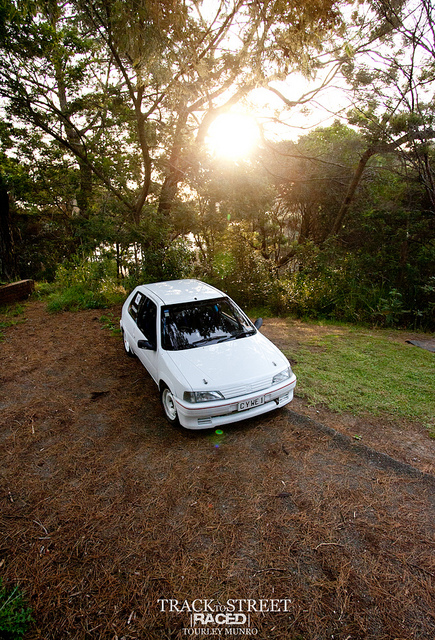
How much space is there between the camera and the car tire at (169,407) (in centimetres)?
386

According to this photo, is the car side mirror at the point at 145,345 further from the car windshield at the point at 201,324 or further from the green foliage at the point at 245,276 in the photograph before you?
the green foliage at the point at 245,276

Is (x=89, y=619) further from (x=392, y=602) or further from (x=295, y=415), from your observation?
(x=295, y=415)

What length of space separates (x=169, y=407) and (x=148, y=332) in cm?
117

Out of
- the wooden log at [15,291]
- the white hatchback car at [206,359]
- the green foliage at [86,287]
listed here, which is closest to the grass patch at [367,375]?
the white hatchback car at [206,359]

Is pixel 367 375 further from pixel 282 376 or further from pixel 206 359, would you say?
pixel 206 359

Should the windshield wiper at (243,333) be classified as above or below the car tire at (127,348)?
above

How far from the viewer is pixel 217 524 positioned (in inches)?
103

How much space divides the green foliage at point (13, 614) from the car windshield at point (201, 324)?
2558 millimetres

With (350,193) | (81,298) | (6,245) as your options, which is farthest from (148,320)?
(350,193)

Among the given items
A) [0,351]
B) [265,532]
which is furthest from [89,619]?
[0,351]

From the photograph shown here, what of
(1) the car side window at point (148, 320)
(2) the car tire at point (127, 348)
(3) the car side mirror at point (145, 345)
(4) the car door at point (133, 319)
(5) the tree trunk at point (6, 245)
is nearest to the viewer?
(3) the car side mirror at point (145, 345)

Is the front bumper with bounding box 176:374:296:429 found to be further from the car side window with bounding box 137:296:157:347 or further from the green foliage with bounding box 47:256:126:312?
the green foliage with bounding box 47:256:126:312

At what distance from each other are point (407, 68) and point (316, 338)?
8.35m

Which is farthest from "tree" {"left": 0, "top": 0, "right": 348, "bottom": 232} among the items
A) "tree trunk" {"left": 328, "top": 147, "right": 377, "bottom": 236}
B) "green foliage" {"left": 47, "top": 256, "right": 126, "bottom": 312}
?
"tree trunk" {"left": 328, "top": 147, "right": 377, "bottom": 236}
